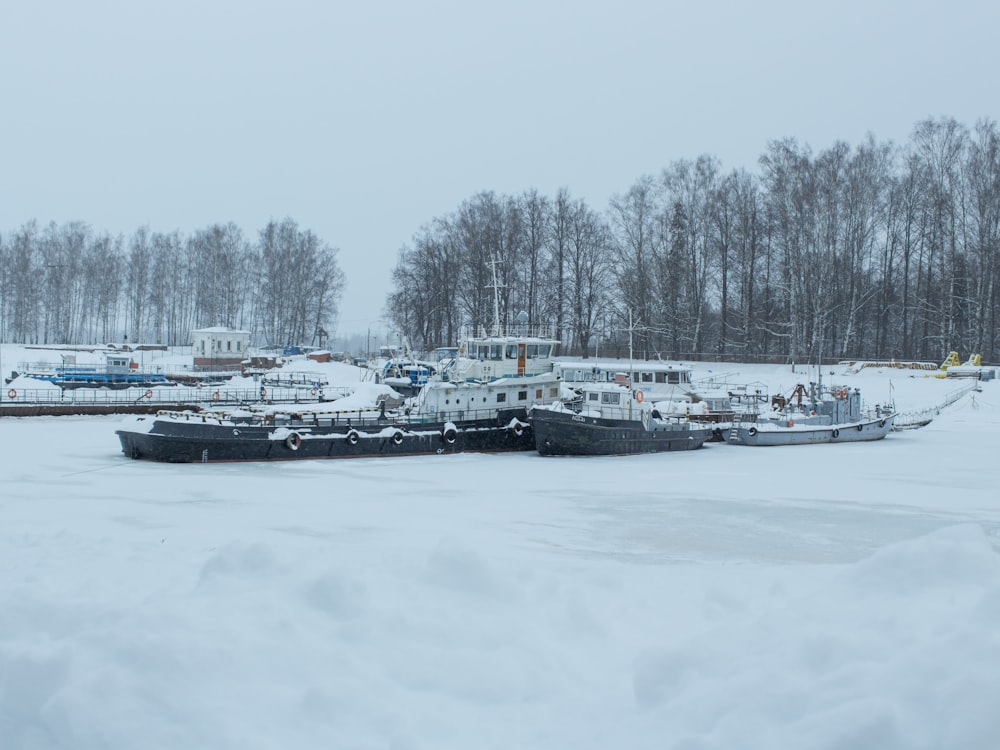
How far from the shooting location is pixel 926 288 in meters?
59.1

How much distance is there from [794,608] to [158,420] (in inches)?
872

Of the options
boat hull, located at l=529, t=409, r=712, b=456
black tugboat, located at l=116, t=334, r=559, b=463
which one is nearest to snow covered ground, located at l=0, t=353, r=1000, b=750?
black tugboat, located at l=116, t=334, r=559, b=463

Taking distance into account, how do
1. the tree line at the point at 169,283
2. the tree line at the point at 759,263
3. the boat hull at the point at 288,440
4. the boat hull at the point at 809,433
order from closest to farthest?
the boat hull at the point at 288,440
the boat hull at the point at 809,433
the tree line at the point at 759,263
the tree line at the point at 169,283

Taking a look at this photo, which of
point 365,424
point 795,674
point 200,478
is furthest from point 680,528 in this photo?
point 365,424

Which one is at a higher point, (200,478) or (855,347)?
(855,347)

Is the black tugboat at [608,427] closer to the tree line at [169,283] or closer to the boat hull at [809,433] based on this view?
the boat hull at [809,433]

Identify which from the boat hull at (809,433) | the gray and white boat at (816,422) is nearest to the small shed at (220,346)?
the gray and white boat at (816,422)

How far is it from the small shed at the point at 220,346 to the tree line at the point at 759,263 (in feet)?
47.4

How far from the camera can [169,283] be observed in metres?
81.8

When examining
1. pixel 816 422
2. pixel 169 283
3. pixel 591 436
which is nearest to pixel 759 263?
pixel 816 422

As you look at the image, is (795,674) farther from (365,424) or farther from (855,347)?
(855,347)

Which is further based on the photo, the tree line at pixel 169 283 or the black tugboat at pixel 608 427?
the tree line at pixel 169 283

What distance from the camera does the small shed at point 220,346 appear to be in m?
61.4

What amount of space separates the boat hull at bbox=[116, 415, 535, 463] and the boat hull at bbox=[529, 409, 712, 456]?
228 centimetres
